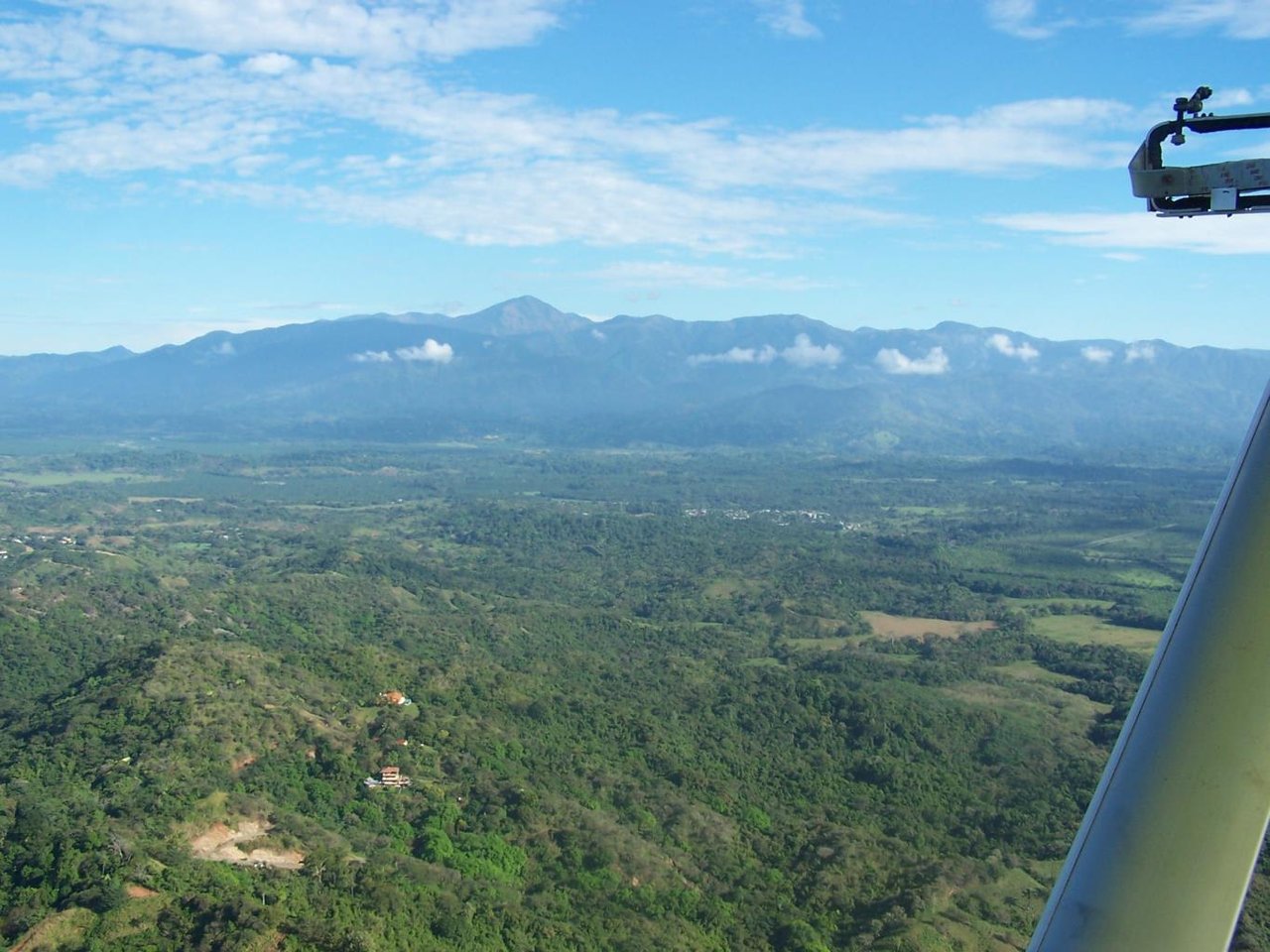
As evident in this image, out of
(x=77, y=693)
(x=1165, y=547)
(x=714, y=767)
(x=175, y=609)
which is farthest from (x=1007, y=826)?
(x=1165, y=547)

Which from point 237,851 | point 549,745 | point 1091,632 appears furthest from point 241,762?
point 1091,632

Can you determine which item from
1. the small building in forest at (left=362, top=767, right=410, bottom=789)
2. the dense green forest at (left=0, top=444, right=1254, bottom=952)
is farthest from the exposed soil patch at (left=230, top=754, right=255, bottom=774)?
the small building in forest at (left=362, top=767, right=410, bottom=789)

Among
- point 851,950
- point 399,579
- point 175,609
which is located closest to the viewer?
point 851,950

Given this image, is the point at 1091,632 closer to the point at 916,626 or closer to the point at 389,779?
the point at 916,626

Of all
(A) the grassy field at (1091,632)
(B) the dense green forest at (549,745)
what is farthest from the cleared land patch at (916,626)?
(A) the grassy field at (1091,632)

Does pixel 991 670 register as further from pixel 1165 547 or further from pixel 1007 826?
pixel 1165 547

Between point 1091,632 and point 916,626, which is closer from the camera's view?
point 1091,632
